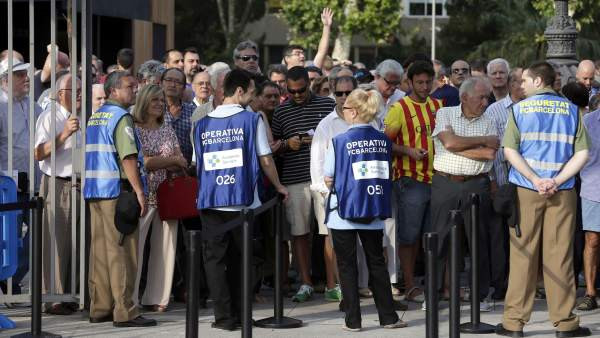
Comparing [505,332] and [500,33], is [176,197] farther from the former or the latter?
[500,33]

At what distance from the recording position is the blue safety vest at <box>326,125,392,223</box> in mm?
10078

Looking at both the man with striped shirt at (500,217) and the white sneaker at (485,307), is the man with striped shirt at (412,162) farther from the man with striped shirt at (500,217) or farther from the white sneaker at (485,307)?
the white sneaker at (485,307)

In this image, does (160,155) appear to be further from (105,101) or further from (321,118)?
(321,118)

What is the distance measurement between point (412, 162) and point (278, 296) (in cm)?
208

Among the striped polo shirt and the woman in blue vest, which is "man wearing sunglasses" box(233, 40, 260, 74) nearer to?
the striped polo shirt

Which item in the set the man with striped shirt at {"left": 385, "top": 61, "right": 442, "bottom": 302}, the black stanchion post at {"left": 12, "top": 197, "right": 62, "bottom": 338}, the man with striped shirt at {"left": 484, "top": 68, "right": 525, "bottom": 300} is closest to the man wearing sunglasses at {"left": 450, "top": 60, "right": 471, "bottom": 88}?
the man with striped shirt at {"left": 484, "top": 68, "right": 525, "bottom": 300}

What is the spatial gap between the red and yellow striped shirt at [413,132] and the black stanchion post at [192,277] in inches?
159

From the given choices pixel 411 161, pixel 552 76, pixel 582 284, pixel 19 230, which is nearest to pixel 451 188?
pixel 411 161

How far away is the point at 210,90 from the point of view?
40.7 feet

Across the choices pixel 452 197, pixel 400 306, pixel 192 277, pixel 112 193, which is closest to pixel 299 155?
pixel 452 197

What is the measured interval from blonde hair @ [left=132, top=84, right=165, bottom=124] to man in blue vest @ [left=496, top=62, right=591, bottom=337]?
2811 mm

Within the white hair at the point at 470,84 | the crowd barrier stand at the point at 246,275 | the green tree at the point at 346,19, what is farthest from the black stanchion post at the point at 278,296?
the green tree at the point at 346,19

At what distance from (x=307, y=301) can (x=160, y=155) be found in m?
1.90

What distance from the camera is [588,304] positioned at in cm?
1131
